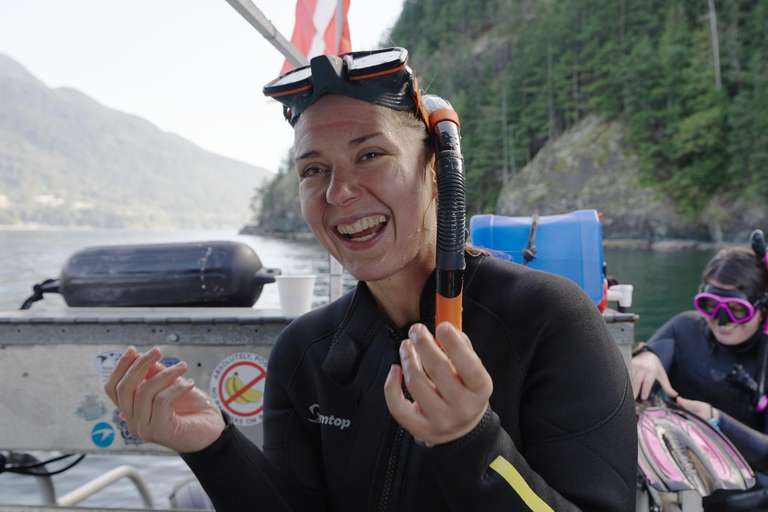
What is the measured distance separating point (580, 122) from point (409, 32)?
2160 inches

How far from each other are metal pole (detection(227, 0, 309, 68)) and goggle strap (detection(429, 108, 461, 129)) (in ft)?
4.57

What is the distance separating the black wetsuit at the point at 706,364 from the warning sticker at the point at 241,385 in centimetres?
251

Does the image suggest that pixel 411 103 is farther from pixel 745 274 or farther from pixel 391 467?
pixel 745 274

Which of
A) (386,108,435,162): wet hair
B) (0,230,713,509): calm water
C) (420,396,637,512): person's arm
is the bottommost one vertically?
(0,230,713,509): calm water

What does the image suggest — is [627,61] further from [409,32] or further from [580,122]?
[409,32]

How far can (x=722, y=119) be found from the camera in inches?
2016

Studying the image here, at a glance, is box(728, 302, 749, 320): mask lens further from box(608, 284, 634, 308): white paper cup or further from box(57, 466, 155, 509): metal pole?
box(57, 466, 155, 509): metal pole

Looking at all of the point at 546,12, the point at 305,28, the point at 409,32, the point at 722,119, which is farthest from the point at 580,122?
the point at 305,28

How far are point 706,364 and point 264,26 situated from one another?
339 cm

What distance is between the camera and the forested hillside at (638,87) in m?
48.9

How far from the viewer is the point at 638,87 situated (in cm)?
5541

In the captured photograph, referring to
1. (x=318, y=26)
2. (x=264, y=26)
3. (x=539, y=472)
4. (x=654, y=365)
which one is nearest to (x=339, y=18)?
(x=318, y=26)

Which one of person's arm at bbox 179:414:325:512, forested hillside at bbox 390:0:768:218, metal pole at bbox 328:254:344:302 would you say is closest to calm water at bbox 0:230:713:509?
metal pole at bbox 328:254:344:302

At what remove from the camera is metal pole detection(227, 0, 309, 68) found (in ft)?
8.09
